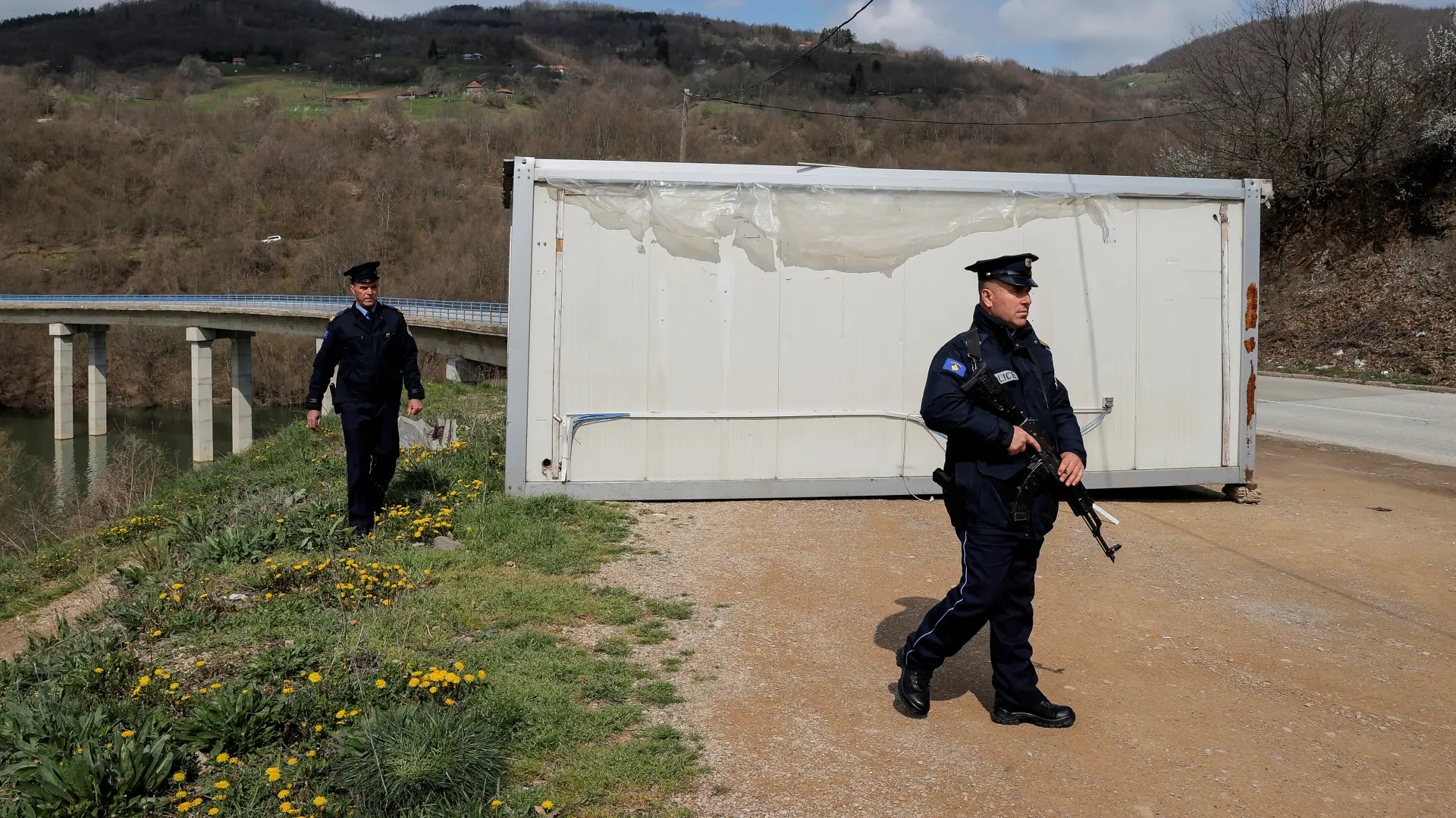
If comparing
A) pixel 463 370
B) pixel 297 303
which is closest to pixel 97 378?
pixel 297 303

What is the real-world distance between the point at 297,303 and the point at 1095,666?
4591cm

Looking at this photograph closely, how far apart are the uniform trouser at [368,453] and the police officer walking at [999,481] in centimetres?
434

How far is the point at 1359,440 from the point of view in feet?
45.1

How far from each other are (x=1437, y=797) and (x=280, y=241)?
97271mm

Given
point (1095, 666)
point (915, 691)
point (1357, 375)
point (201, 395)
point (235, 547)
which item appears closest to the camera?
point (915, 691)

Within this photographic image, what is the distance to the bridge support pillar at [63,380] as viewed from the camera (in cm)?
5369

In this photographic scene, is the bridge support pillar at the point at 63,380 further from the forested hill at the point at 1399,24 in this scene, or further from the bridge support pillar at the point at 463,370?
the forested hill at the point at 1399,24

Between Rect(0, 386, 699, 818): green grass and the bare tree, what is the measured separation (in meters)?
31.3

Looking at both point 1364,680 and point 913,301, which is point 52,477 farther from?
point 1364,680

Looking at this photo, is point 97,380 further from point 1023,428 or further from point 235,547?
point 1023,428

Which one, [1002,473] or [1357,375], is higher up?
[1357,375]

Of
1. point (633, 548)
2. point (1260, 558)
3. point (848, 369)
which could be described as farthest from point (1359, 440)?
point (633, 548)

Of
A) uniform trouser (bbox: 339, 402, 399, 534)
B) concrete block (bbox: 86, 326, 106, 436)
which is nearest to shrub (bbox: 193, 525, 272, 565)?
uniform trouser (bbox: 339, 402, 399, 534)

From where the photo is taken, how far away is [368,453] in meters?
7.15
